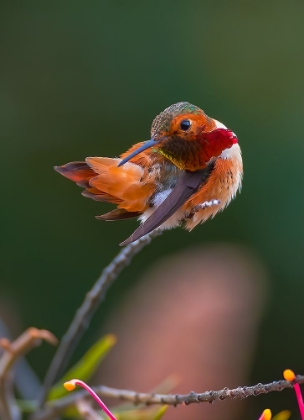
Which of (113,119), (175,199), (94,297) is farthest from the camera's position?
(113,119)

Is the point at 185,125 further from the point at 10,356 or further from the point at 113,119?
the point at 113,119

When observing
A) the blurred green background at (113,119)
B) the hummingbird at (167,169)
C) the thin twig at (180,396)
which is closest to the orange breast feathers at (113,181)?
the hummingbird at (167,169)

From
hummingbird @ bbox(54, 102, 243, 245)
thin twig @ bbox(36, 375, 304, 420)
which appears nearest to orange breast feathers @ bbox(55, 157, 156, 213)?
hummingbird @ bbox(54, 102, 243, 245)

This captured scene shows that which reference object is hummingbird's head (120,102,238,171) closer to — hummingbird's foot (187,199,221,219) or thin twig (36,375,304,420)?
hummingbird's foot (187,199,221,219)

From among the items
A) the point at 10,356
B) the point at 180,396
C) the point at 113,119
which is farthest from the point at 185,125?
the point at 113,119

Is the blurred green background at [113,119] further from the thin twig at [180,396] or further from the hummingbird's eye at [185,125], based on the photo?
the hummingbird's eye at [185,125]
